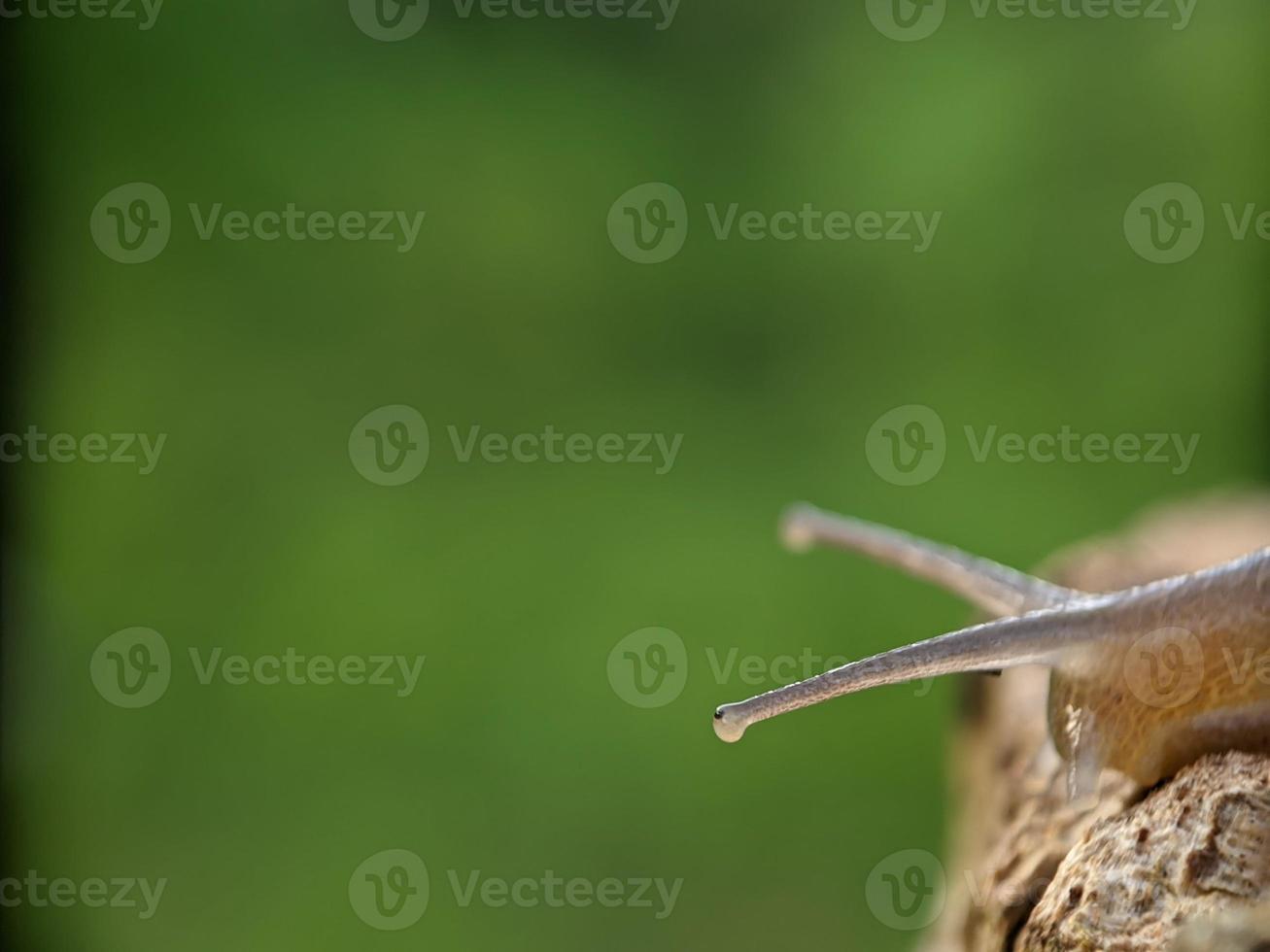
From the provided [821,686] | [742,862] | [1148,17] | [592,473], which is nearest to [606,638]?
[592,473]

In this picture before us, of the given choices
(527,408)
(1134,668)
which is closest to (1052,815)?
(1134,668)

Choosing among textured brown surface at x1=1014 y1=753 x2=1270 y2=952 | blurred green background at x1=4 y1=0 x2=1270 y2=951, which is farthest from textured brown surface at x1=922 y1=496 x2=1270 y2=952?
blurred green background at x1=4 y1=0 x2=1270 y2=951

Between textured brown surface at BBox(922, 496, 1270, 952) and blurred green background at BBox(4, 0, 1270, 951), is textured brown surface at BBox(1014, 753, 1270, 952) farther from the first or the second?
blurred green background at BBox(4, 0, 1270, 951)

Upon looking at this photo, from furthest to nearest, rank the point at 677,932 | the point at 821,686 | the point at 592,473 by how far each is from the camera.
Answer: the point at 592,473
the point at 677,932
the point at 821,686

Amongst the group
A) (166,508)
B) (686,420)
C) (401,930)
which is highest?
(686,420)

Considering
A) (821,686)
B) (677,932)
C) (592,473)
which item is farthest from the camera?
(592,473)

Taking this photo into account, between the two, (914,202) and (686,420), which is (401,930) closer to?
(686,420)
